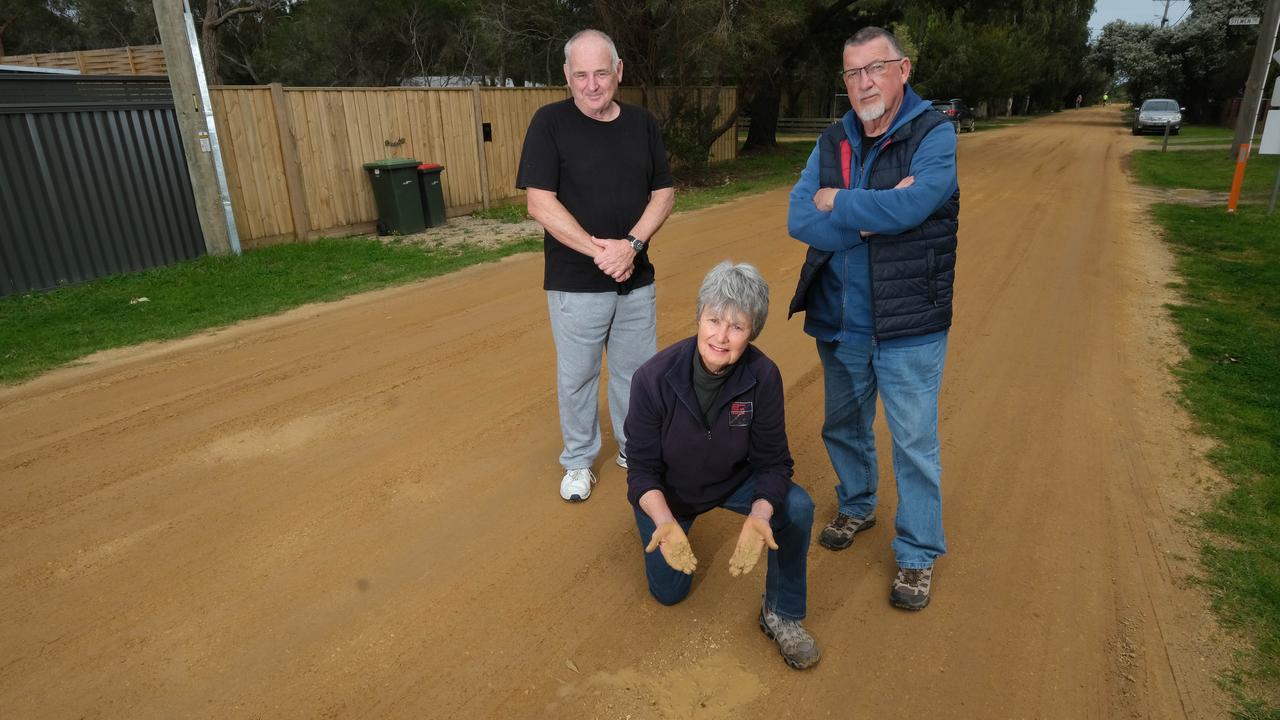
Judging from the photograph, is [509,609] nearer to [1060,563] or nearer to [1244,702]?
[1060,563]

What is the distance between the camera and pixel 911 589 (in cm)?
286

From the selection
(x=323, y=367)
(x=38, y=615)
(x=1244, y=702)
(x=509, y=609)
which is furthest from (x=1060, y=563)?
(x=323, y=367)

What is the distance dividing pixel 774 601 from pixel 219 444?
333 cm

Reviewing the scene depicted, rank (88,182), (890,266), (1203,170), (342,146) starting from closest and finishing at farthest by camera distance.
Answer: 1. (890,266)
2. (88,182)
3. (342,146)
4. (1203,170)

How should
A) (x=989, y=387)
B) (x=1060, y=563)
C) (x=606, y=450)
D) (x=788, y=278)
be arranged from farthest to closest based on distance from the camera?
(x=788, y=278) < (x=989, y=387) < (x=606, y=450) < (x=1060, y=563)

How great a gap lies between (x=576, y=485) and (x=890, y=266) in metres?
1.85

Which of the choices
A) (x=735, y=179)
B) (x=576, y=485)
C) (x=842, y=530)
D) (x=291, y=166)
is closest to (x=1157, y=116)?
(x=735, y=179)

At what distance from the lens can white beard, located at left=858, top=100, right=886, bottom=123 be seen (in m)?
2.56

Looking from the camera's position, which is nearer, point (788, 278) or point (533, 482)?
point (533, 482)

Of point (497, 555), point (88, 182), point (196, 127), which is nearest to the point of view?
point (497, 555)

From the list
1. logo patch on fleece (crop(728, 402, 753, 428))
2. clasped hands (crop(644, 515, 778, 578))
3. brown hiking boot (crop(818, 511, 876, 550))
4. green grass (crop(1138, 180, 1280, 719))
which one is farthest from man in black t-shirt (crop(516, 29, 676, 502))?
green grass (crop(1138, 180, 1280, 719))

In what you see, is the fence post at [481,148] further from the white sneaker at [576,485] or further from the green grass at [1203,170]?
the green grass at [1203,170]

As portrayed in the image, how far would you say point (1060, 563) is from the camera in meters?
3.12

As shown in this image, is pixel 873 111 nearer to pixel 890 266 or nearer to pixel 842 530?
pixel 890 266
